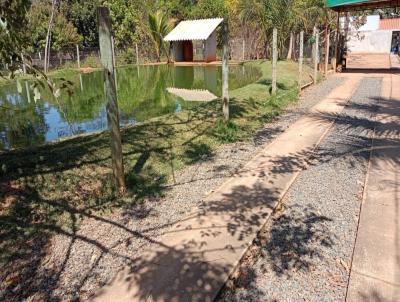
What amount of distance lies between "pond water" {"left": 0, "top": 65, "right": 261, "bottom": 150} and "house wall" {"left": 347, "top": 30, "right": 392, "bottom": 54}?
24.2m

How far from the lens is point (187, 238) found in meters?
3.82

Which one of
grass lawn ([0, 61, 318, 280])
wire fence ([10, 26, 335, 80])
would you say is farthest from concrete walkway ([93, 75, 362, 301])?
wire fence ([10, 26, 335, 80])

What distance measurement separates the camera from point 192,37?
27891 mm

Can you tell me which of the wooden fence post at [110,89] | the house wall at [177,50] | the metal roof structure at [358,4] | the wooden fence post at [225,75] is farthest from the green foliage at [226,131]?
the house wall at [177,50]

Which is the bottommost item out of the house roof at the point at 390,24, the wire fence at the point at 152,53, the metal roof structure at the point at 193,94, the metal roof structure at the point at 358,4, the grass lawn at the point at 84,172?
the grass lawn at the point at 84,172

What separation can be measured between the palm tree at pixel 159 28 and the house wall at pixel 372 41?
58.5 feet

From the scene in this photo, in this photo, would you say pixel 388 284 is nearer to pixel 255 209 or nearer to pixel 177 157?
pixel 255 209

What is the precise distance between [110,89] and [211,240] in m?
2.14

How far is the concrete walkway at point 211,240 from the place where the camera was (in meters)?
3.08

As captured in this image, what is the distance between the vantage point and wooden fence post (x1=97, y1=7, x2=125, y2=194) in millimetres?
4191

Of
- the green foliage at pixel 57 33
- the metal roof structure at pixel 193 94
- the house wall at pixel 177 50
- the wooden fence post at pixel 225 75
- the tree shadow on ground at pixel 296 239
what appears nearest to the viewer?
the tree shadow on ground at pixel 296 239

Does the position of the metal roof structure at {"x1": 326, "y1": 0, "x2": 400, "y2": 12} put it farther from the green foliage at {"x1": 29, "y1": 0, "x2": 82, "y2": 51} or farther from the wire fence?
the green foliage at {"x1": 29, "y1": 0, "x2": 82, "y2": 51}

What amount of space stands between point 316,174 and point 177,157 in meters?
2.27

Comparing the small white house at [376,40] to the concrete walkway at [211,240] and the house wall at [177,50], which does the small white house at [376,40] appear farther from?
the concrete walkway at [211,240]
